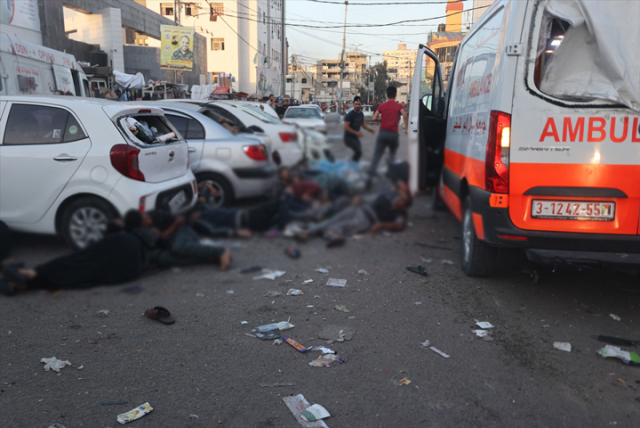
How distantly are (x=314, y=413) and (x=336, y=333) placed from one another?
0.99 metres

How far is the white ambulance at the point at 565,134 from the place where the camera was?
3396mm

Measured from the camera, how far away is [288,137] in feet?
25.5

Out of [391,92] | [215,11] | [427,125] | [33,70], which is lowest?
[427,125]

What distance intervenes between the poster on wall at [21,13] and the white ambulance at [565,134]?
53.7 ft

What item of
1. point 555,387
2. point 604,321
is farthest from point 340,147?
point 555,387

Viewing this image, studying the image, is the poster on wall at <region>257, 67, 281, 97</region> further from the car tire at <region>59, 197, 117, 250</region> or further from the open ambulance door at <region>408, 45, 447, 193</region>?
the car tire at <region>59, 197, 117, 250</region>

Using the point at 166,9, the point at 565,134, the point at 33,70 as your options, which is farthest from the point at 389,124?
the point at 166,9

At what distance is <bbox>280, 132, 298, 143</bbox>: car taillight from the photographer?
7.73m

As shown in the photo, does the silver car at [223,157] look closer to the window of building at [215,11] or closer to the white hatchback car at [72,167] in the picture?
the white hatchback car at [72,167]

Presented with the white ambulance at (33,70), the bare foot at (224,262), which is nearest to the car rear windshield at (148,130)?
the bare foot at (224,262)

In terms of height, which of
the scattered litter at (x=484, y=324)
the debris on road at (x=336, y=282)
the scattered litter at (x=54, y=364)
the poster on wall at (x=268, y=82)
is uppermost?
the poster on wall at (x=268, y=82)

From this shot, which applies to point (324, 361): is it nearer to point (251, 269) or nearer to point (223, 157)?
point (251, 269)

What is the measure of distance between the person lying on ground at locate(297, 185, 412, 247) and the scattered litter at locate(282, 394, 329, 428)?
3.42 meters

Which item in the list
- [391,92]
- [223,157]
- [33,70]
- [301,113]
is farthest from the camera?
[301,113]
